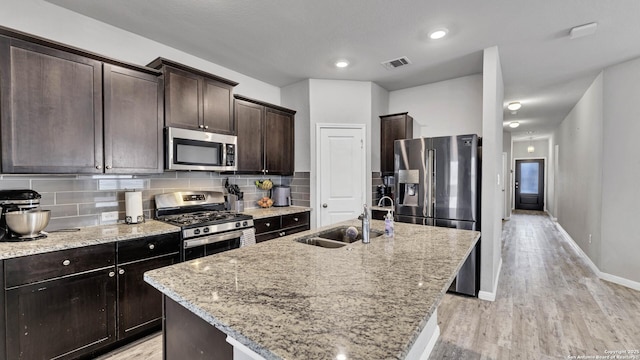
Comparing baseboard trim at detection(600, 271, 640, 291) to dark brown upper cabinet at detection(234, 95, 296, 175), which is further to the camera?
dark brown upper cabinet at detection(234, 95, 296, 175)

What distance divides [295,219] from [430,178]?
1.78 meters

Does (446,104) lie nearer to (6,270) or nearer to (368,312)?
(368,312)

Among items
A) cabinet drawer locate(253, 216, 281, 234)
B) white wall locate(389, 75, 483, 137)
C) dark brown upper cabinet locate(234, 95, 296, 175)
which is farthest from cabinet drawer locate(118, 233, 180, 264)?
white wall locate(389, 75, 483, 137)

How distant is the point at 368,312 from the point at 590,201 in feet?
16.5

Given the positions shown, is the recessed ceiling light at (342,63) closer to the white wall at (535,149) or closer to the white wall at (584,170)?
the white wall at (584,170)

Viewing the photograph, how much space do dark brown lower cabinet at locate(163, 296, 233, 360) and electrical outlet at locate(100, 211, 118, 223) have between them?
1.64 metres

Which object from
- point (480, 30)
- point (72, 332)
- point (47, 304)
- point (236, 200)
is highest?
point (480, 30)

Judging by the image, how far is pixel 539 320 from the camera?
2.65m

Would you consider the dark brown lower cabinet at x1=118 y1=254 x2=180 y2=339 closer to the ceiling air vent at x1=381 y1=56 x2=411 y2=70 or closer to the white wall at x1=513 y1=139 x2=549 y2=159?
the ceiling air vent at x1=381 y1=56 x2=411 y2=70

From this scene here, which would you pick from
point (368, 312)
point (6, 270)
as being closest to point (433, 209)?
point (368, 312)

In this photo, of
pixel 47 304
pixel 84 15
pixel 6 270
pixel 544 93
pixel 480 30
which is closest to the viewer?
pixel 6 270

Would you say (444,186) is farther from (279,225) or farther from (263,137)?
(263,137)

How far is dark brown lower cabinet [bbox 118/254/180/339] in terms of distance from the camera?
2.13m

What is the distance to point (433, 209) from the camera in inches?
133
